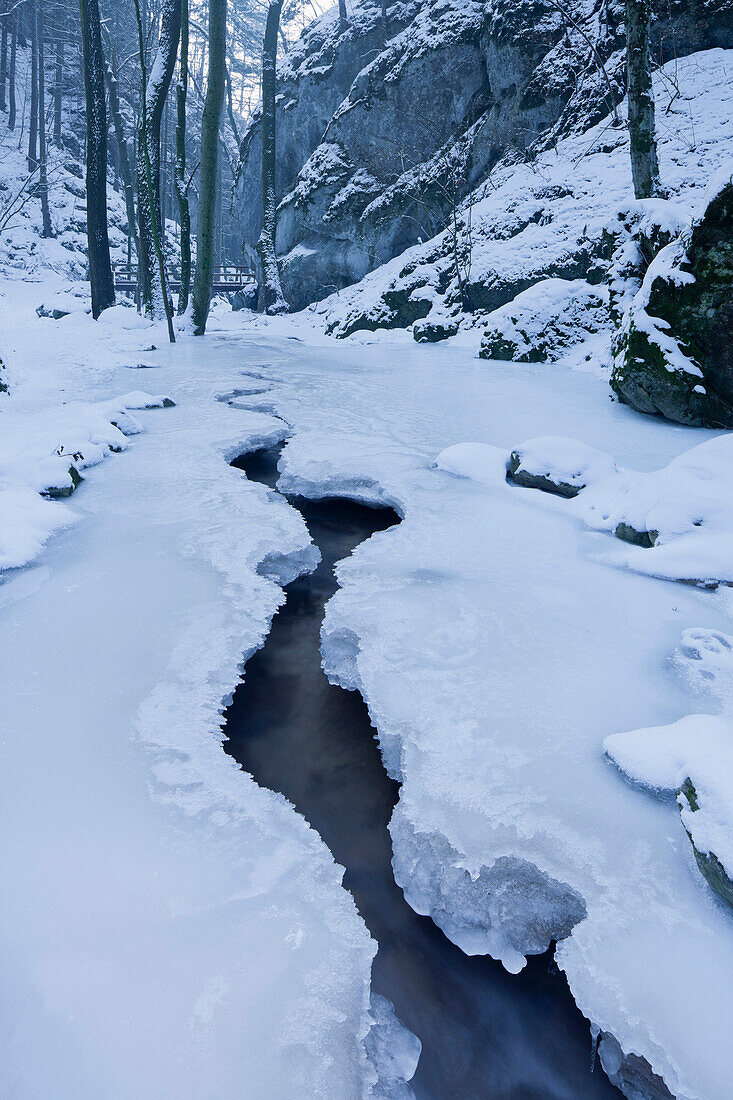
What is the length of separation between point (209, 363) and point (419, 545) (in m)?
6.74

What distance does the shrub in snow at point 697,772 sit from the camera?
4.88 ft

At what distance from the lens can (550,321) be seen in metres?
9.51

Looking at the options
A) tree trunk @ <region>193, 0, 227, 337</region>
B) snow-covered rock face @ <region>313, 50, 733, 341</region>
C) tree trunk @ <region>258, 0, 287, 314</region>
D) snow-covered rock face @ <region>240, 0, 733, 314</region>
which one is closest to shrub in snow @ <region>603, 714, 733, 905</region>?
snow-covered rock face @ <region>313, 50, 733, 341</region>

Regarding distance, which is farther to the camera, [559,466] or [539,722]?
[559,466]

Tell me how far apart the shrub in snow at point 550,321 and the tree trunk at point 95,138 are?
7.39m

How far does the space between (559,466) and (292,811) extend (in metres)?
3.16

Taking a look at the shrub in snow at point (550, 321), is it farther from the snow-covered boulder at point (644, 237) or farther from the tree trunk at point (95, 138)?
the tree trunk at point (95, 138)

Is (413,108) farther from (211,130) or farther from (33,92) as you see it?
(33,92)

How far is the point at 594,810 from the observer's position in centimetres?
173

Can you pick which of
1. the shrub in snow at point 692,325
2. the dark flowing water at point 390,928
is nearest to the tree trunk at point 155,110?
the shrub in snow at point 692,325

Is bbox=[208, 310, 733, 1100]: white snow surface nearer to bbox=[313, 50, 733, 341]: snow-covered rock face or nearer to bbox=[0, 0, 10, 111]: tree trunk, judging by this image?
bbox=[313, 50, 733, 341]: snow-covered rock face

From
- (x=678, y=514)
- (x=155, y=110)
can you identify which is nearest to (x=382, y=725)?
(x=678, y=514)

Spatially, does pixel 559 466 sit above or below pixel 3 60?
below

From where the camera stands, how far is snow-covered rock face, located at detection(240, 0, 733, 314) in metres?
13.9
